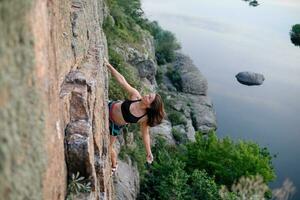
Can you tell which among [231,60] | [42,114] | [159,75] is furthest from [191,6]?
[42,114]

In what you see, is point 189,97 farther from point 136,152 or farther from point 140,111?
point 140,111

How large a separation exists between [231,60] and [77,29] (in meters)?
38.2

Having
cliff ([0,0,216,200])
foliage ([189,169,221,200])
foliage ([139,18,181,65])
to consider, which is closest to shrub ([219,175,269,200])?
cliff ([0,0,216,200])

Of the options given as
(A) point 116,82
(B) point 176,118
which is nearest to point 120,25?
(B) point 176,118

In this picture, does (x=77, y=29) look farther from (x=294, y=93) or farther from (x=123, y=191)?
(x=294, y=93)

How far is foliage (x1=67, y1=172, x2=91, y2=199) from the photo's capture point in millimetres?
5926

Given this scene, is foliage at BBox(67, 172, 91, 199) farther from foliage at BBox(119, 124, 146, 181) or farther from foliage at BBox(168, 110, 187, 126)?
foliage at BBox(168, 110, 187, 126)

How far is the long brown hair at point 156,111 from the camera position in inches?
309

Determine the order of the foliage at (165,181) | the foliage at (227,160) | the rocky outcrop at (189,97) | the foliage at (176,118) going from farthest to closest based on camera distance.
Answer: the rocky outcrop at (189,97) → the foliage at (176,118) → the foliage at (227,160) → the foliage at (165,181)

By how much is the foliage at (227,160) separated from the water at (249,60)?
6.05 m

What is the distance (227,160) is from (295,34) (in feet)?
102

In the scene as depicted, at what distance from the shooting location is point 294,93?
3944 cm

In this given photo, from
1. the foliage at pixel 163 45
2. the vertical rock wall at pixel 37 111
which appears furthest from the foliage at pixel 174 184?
the foliage at pixel 163 45

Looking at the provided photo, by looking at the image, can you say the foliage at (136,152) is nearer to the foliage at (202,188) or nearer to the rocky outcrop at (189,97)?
the foliage at (202,188)
